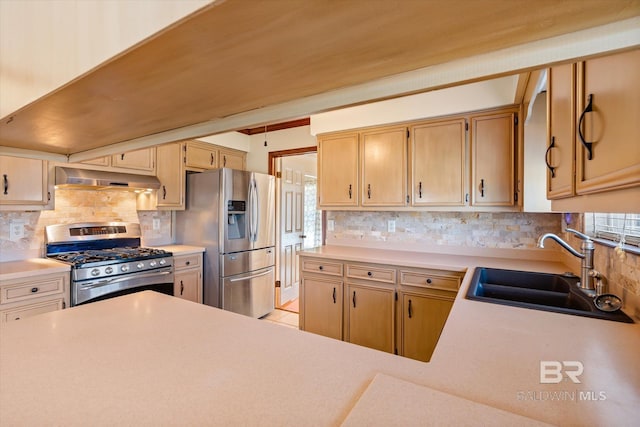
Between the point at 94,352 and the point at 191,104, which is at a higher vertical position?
the point at 191,104

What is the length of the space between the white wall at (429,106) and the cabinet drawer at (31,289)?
234cm

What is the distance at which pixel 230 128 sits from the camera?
2.30 ft

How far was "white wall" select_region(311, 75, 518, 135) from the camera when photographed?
7.57 ft

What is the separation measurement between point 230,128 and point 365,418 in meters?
0.68

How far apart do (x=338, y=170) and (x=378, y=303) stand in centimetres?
136

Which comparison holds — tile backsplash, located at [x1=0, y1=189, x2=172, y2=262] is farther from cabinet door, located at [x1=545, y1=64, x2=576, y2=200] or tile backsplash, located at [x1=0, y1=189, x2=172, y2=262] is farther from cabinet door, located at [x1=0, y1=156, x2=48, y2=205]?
cabinet door, located at [x1=545, y1=64, x2=576, y2=200]

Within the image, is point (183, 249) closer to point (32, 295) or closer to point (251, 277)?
point (251, 277)

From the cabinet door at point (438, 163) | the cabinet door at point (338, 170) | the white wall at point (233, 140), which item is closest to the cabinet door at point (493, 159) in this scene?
the cabinet door at point (438, 163)

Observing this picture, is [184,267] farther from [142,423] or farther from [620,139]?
[620,139]

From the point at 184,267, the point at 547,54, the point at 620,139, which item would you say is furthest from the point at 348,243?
the point at 547,54

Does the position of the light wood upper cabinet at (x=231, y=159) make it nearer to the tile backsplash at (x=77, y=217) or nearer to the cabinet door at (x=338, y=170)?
the tile backsplash at (x=77, y=217)

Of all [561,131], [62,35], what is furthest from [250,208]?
[62,35]

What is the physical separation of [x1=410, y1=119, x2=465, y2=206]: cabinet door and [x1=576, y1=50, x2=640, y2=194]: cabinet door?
1695 mm

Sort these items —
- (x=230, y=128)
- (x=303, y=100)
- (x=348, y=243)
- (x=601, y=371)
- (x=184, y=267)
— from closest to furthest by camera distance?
(x=303, y=100) < (x=230, y=128) < (x=601, y=371) < (x=184, y=267) < (x=348, y=243)
